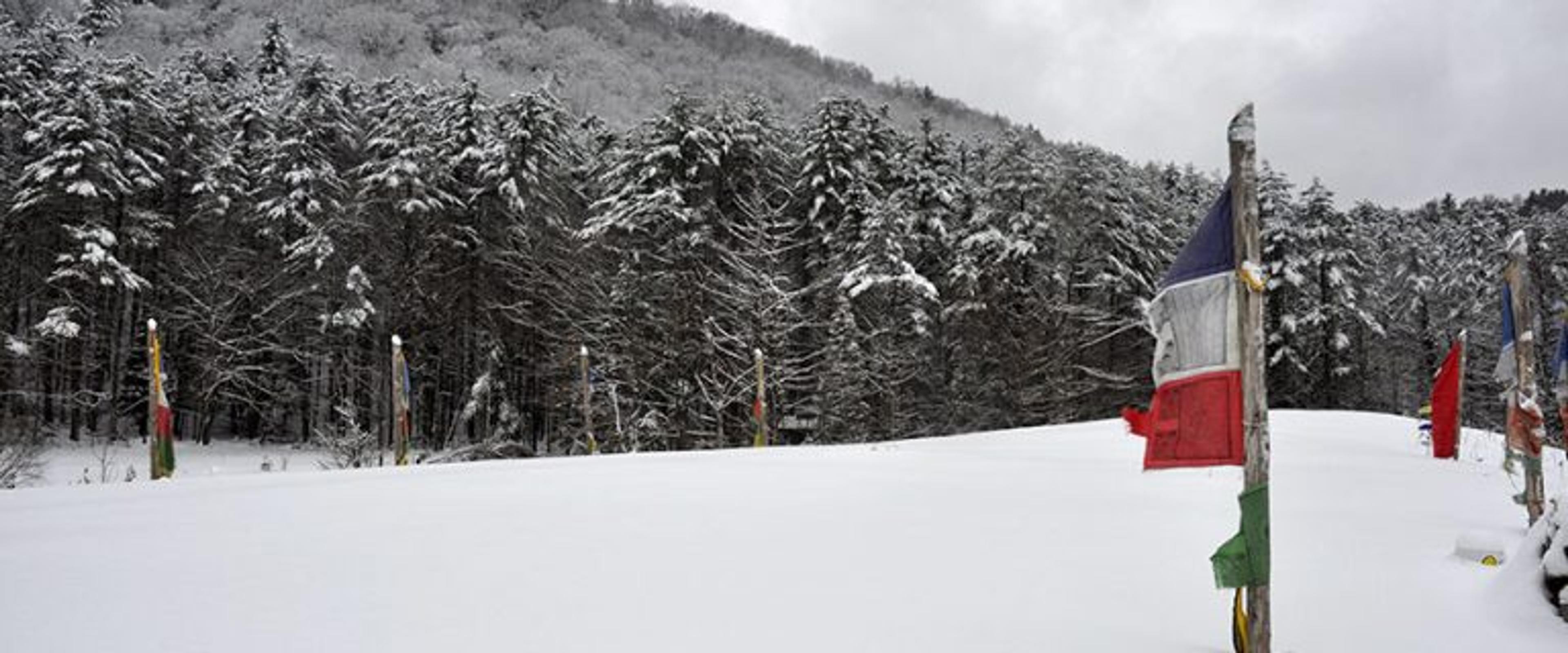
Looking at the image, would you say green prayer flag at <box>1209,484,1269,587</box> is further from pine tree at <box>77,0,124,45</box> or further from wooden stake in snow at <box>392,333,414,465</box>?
pine tree at <box>77,0,124,45</box>

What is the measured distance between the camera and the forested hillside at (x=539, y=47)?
256ft

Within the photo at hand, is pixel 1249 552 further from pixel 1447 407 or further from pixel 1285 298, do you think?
pixel 1285 298

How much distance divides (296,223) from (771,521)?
100 ft

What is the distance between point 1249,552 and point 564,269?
94.0ft

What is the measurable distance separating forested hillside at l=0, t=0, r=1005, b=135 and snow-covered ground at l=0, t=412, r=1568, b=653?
59.5 metres

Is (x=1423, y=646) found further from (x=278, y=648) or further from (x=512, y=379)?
(x=512, y=379)

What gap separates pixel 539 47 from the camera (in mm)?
103438

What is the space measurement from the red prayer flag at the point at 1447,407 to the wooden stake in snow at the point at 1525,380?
516 centimetres

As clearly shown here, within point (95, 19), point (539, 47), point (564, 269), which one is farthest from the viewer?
point (539, 47)

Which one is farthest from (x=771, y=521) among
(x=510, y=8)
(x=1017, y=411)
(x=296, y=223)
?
(x=510, y=8)

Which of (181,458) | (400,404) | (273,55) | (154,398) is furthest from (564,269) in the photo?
(273,55)

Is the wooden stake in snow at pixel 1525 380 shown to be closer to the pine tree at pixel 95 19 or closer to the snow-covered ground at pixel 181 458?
the snow-covered ground at pixel 181 458

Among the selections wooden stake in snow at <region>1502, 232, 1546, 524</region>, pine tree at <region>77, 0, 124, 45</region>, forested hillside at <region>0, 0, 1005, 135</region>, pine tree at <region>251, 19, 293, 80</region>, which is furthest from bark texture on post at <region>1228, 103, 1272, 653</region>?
pine tree at <region>77, 0, 124, 45</region>

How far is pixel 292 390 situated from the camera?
102 ft
